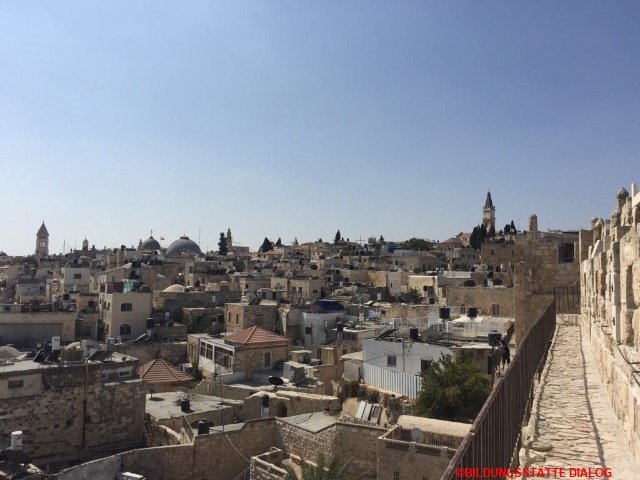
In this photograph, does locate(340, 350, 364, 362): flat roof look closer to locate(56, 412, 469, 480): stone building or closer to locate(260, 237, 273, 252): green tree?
locate(56, 412, 469, 480): stone building

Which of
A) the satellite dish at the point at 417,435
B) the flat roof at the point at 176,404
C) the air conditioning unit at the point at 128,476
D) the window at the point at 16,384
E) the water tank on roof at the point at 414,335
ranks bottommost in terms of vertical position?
the air conditioning unit at the point at 128,476

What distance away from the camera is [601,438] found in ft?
16.3

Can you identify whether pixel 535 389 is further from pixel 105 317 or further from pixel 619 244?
pixel 105 317

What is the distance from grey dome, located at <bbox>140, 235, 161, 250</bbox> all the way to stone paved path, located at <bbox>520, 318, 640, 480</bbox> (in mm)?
79307

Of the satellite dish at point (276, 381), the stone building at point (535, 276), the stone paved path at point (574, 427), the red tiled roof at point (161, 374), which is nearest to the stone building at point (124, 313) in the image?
the red tiled roof at point (161, 374)

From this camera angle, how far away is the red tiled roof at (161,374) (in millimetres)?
24562

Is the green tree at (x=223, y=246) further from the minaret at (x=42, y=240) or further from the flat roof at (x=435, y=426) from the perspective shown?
the flat roof at (x=435, y=426)

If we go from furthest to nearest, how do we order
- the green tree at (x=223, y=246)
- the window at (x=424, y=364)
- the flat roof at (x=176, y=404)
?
the green tree at (x=223, y=246)
the flat roof at (x=176, y=404)
the window at (x=424, y=364)

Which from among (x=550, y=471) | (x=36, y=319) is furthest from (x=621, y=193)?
(x=36, y=319)

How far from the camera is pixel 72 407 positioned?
18609 mm

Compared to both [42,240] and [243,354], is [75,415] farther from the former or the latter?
[42,240]

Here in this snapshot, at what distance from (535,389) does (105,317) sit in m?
31.8

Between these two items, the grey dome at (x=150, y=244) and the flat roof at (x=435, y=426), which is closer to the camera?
the flat roof at (x=435, y=426)

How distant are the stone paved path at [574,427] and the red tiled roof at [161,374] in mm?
19851
